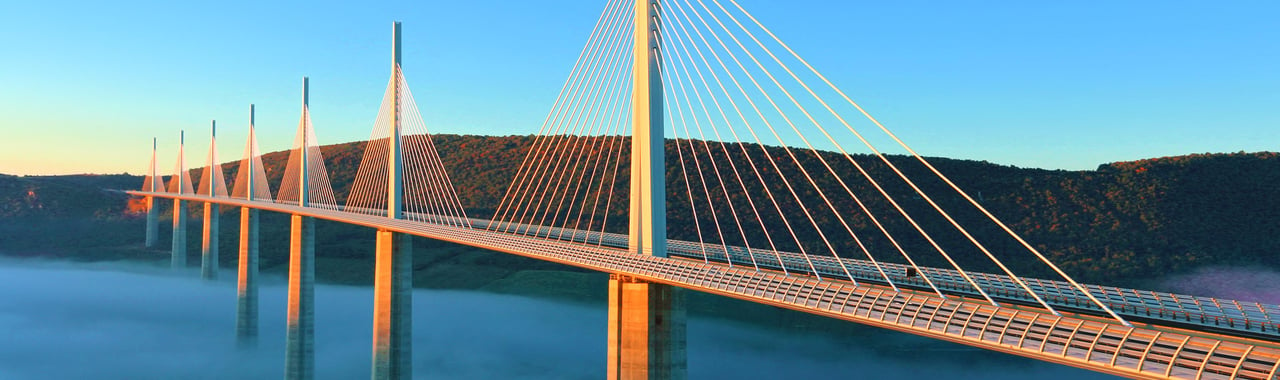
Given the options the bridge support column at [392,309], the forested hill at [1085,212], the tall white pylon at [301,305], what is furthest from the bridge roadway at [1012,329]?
the forested hill at [1085,212]

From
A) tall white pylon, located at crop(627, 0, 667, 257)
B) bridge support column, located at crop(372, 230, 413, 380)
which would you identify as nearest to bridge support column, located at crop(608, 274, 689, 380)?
tall white pylon, located at crop(627, 0, 667, 257)

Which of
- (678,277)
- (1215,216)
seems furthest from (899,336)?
(678,277)

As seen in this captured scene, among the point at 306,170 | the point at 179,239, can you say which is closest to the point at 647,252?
the point at 306,170

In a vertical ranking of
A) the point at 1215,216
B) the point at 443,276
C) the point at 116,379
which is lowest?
the point at 116,379

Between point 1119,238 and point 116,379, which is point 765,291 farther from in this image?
point 1119,238

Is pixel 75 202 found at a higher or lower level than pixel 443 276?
higher

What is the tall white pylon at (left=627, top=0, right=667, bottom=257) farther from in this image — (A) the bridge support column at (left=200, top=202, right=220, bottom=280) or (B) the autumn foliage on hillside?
(A) the bridge support column at (left=200, top=202, right=220, bottom=280)
